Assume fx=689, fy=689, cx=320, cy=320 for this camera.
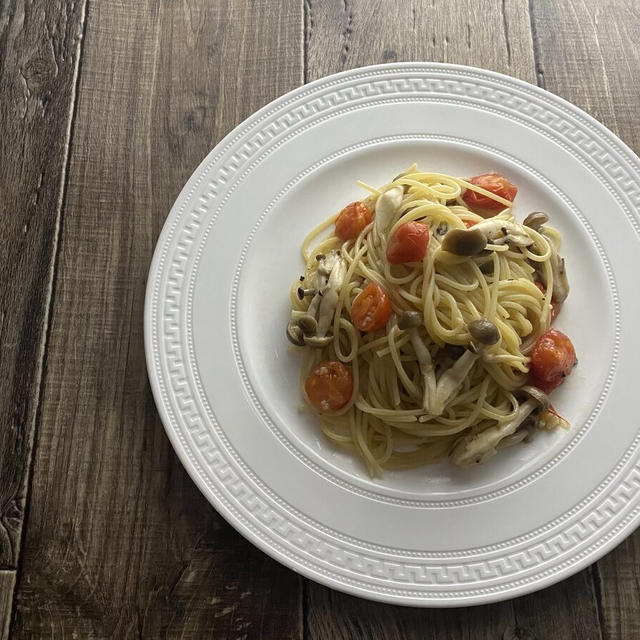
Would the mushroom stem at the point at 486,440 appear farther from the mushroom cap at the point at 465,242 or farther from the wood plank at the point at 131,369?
the wood plank at the point at 131,369

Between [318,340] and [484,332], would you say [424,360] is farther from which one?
[318,340]

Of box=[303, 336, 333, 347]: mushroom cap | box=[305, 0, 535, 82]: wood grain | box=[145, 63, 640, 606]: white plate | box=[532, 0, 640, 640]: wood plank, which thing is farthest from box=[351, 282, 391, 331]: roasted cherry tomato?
box=[532, 0, 640, 640]: wood plank

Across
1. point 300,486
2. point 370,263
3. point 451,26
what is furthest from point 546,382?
point 451,26

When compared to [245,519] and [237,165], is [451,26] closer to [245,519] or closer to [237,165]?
[237,165]

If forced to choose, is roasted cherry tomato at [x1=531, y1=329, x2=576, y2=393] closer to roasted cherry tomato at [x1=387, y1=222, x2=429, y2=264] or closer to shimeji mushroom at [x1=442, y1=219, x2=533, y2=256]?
shimeji mushroom at [x1=442, y1=219, x2=533, y2=256]

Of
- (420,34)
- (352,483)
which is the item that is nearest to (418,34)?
(420,34)

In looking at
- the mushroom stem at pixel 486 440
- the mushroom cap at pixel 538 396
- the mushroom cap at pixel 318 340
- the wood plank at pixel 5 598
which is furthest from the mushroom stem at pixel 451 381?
the wood plank at pixel 5 598
